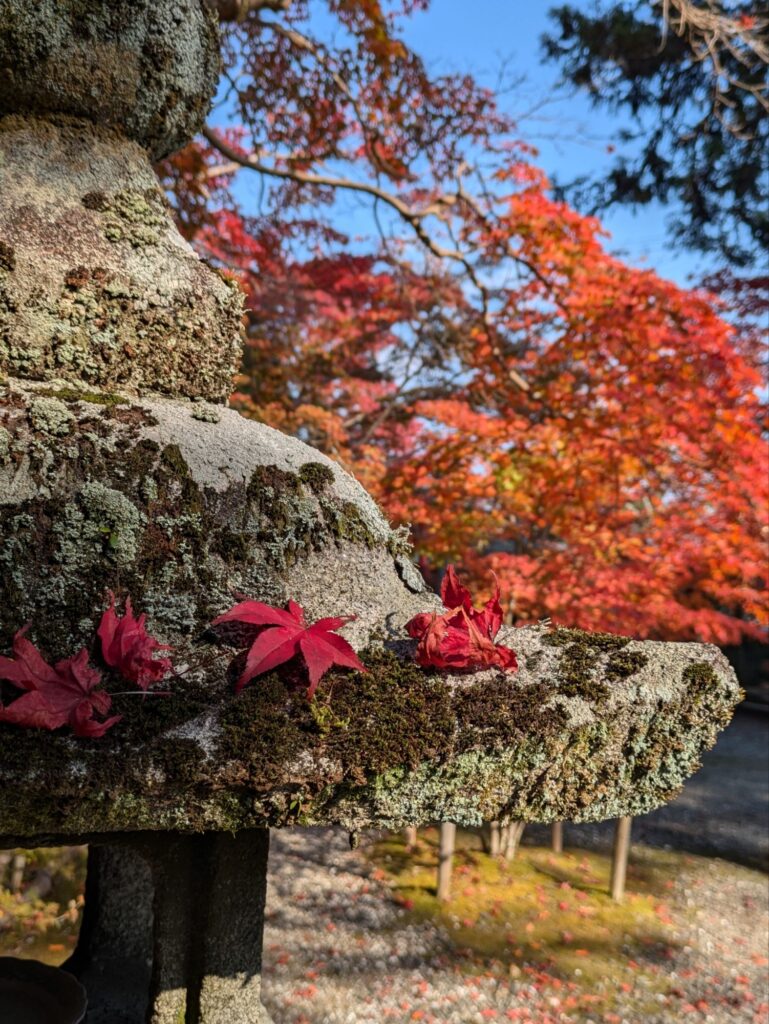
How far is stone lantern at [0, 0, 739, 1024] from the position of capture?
1340 millimetres

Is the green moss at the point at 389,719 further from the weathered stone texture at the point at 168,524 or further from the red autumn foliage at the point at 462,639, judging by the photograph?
the weathered stone texture at the point at 168,524

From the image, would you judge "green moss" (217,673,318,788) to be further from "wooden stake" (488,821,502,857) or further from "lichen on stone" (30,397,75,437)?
"wooden stake" (488,821,502,857)

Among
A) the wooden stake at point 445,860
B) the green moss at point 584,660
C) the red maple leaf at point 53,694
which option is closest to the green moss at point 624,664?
the green moss at point 584,660

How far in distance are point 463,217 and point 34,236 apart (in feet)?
25.0

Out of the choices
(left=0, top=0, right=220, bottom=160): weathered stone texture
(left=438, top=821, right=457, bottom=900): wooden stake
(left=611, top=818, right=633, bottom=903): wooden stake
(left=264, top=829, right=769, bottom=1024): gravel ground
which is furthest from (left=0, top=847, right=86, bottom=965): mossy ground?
(left=0, top=0, right=220, bottom=160): weathered stone texture

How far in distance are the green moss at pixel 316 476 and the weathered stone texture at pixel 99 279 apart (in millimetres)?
352

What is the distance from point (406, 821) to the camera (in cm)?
141

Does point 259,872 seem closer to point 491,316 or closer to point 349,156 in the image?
point 349,156

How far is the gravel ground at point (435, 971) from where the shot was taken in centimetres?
475

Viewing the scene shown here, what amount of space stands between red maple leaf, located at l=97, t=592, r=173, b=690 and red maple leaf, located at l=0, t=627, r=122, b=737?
0.15 ft

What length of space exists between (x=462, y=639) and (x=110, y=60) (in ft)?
5.41

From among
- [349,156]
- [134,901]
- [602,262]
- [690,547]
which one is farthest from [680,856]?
[349,156]

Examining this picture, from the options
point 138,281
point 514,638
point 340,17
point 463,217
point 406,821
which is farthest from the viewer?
point 463,217

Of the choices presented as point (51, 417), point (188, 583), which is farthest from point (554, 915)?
point (51, 417)
